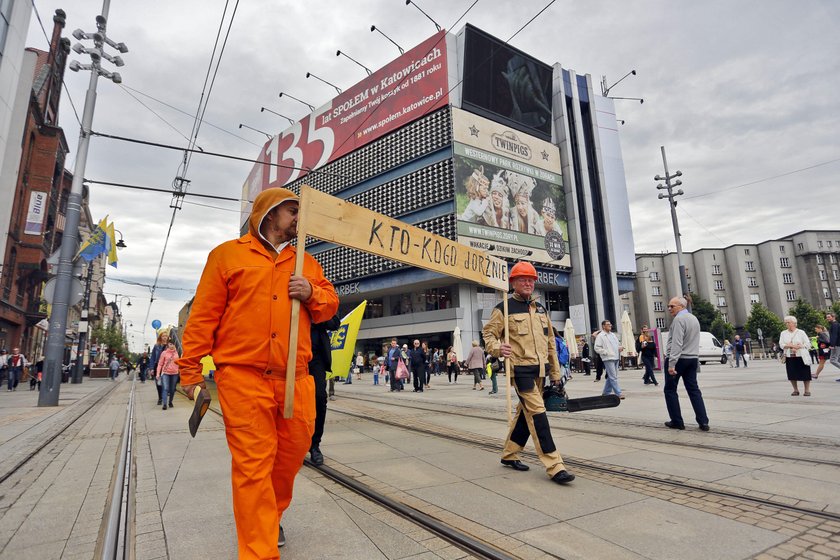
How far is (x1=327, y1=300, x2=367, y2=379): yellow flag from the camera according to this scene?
10.1 metres

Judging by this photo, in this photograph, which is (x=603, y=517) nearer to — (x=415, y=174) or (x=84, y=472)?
(x=84, y=472)

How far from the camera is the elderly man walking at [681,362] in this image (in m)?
6.69

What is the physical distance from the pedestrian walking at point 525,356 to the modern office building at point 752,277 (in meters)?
82.3

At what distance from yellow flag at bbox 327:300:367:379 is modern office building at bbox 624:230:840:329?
78825 millimetres

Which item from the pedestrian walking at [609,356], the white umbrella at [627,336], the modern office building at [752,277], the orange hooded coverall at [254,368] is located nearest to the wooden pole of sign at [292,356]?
the orange hooded coverall at [254,368]

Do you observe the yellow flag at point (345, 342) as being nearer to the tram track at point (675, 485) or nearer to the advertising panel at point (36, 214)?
the tram track at point (675, 485)

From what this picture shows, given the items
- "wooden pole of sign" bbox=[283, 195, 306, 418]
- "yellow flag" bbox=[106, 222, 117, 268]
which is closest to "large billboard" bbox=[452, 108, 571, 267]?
"yellow flag" bbox=[106, 222, 117, 268]

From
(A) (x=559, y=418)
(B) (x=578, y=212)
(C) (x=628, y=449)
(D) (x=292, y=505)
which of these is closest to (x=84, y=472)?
(D) (x=292, y=505)

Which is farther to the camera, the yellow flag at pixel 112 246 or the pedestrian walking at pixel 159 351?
the yellow flag at pixel 112 246

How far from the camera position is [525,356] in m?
4.54

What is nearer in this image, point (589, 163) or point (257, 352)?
point (257, 352)

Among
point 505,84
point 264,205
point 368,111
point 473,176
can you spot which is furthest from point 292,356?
point 368,111

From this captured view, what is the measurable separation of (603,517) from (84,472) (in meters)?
5.26

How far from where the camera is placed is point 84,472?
16.1 ft
